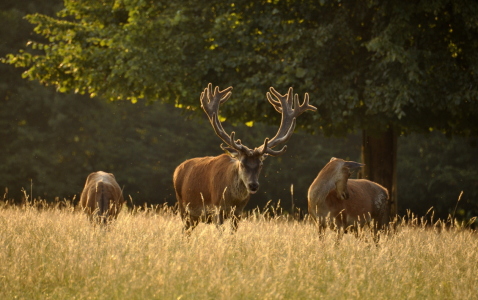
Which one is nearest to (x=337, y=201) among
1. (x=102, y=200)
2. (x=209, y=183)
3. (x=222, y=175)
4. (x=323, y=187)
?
(x=323, y=187)

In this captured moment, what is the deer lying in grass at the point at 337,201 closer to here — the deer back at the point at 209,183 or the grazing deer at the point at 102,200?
the deer back at the point at 209,183

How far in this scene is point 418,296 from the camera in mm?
6871

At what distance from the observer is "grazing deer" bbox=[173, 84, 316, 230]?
9766 mm

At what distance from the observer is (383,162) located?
13914 mm

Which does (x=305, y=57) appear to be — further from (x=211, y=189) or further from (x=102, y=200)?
(x=102, y=200)

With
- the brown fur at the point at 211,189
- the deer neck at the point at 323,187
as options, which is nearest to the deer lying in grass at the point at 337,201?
the deer neck at the point at 323,187

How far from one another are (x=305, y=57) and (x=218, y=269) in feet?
21.9

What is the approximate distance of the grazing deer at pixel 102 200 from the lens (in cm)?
1098

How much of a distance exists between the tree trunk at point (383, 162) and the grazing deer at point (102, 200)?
200 inches

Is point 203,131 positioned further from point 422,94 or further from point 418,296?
point 418,296

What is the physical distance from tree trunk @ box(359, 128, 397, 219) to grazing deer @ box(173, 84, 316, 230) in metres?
3.46

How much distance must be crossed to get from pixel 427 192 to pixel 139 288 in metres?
21.4

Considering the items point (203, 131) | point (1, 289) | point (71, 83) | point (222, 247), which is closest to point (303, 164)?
point (203, 131)

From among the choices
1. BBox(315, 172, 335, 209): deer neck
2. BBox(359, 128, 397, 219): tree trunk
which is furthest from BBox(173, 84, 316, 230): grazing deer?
BBox(359, 128, 397, 219): tree trunk
